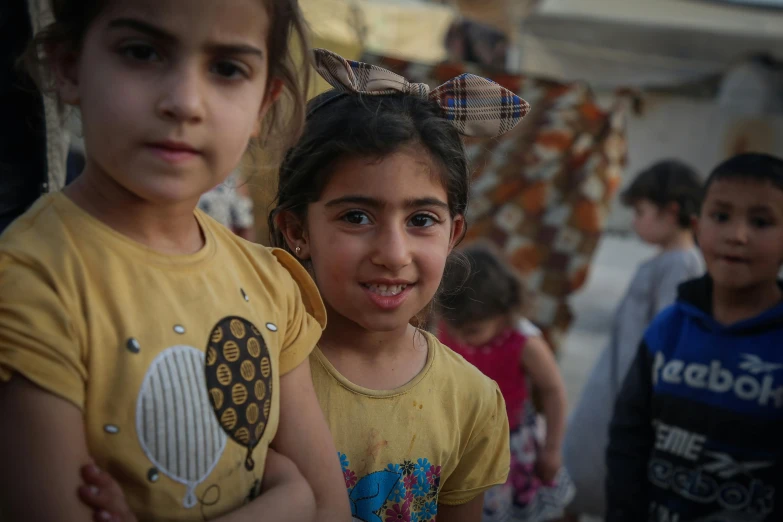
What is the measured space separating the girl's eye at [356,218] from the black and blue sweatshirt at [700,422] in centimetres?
135

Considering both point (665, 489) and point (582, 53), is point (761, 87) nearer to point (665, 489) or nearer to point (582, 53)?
point (582, 53)

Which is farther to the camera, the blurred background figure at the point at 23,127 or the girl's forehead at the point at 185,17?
the blurred background figure at the point at 23,127

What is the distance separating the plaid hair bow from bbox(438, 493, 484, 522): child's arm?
0.74 metres

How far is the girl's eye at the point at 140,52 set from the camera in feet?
3.26

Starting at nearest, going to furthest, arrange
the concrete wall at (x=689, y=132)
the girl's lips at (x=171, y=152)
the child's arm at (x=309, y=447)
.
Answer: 1. the girl's lips at (x=171, y=152)
2. the child's arm at (x=309, y=447)
3. the concrete wall at (x=689, y=132)

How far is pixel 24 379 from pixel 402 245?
683 mm

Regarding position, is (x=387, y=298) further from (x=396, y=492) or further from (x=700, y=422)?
(x=700, y=422)

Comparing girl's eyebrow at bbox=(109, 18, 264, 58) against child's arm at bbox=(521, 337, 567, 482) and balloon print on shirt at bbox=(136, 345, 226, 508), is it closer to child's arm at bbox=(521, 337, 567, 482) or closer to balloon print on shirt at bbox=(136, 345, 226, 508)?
balloon print on shirt at bbox=(136, 345, 226, 508)

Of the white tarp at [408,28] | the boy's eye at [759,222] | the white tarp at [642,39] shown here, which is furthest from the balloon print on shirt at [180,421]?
the white tarp at [642,39]

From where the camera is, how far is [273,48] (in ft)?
3.77

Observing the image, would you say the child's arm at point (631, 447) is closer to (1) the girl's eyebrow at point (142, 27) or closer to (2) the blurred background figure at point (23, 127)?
(2) the blurred background figure at point (23, 127)

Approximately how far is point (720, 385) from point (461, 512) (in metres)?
1.08

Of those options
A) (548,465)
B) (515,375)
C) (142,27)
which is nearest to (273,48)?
(142,27)

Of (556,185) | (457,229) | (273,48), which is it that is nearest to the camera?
(273,48)
